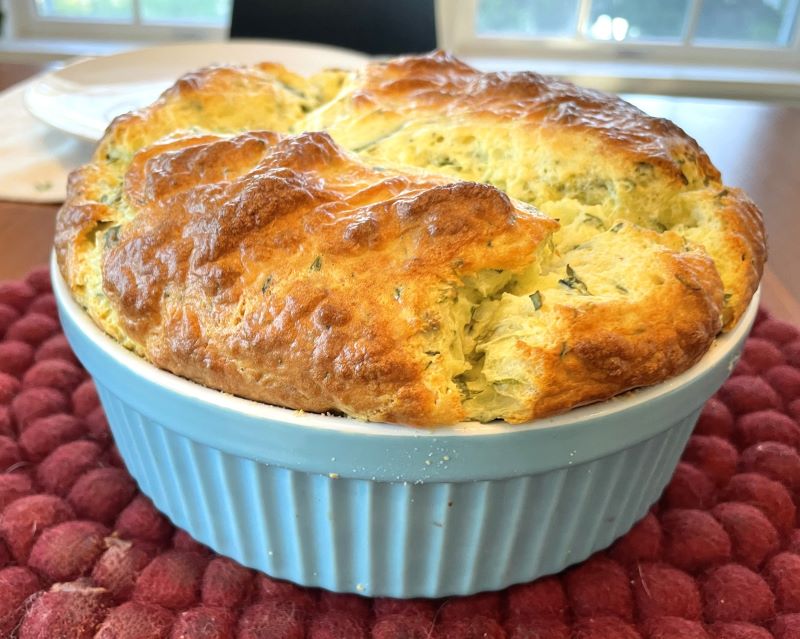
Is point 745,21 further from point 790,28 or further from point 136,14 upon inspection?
point 136,14

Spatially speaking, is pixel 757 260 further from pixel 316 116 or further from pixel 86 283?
pixel 86 283

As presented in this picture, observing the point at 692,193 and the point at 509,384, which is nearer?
the point at 509,384

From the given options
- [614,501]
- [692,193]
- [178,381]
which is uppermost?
[692,193]

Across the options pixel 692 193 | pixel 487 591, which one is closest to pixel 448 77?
pixel 692 193

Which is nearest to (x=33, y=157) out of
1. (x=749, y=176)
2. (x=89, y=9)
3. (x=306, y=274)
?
(x=306, y=274)

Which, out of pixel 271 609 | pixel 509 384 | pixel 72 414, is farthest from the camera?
pixel 72 414

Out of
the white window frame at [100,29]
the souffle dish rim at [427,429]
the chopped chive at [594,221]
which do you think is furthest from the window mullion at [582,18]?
the souffle dish rim at [427,429]
